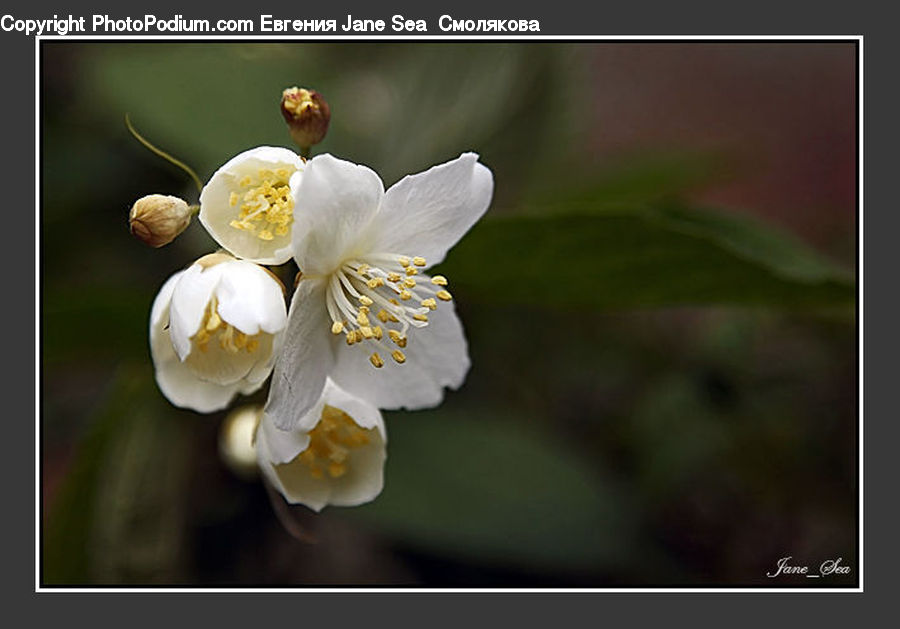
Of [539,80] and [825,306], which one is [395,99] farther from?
[825,306]

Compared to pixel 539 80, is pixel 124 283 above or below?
below

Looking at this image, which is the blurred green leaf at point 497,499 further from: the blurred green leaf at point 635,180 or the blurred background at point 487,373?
the blurred green leaf at point 635,180

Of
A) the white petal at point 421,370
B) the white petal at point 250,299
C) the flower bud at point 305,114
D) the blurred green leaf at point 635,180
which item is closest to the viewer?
the white petal at point 250,299

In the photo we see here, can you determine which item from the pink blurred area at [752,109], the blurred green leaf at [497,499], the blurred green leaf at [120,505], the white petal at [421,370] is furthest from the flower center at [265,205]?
the pink blurred area at [752,109]

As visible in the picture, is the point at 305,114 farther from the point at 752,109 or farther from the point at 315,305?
the point at 752,109

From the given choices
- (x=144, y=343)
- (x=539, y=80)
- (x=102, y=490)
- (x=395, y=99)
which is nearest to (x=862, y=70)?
(x=539, y=80)

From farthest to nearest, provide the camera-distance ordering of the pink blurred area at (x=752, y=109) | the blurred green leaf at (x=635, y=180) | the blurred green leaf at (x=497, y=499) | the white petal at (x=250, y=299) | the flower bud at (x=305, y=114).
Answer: the pink blurred area at (x=752, y=109) < the blurred green leaf at (x=635, y=180) < the blurred green leaf at (x=497, y=499) < the flower bud at (x=305, y=114) < the white petal at (x=250, y=299)

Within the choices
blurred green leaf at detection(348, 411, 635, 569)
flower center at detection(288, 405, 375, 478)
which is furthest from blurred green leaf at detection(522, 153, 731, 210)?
flower center at detection(288, 405, 375, 478)
